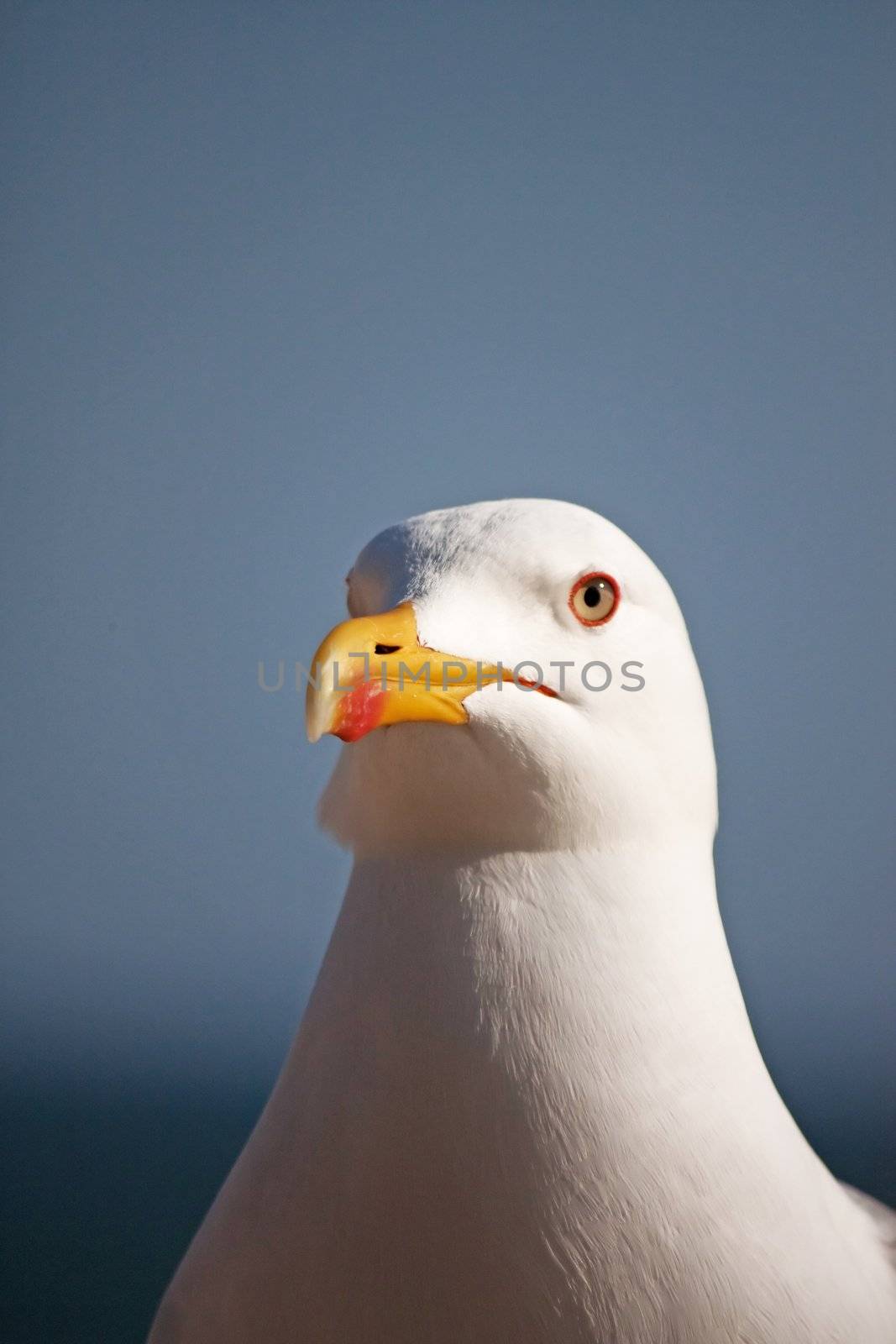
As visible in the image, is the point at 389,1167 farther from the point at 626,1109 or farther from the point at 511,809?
the point at 511,809

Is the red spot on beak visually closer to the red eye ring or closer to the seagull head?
the seagull head

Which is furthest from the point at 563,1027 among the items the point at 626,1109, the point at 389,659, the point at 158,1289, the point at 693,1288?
the point at 158,1289

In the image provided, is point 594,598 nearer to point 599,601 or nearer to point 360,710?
point 599,601

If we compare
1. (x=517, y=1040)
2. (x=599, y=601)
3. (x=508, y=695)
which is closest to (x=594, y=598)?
(x=599, y=601)

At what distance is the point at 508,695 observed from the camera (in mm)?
994

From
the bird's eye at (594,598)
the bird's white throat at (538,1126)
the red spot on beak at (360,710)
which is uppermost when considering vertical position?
the bird's eye at (594,598)

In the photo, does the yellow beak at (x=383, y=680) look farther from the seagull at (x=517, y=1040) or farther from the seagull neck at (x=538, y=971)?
the seagull neck at (x=538, y=971)

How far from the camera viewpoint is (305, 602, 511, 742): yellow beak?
918mm

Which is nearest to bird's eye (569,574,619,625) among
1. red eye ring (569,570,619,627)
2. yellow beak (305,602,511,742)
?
red eye ring (569,570,619,627)

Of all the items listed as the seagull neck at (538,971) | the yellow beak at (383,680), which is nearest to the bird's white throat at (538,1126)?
the seagull neck at (538,971)

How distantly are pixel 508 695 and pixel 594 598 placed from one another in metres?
0.14

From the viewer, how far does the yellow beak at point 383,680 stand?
92cm

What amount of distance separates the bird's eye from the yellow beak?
0.12 m

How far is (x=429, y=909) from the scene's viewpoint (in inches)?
40.1
